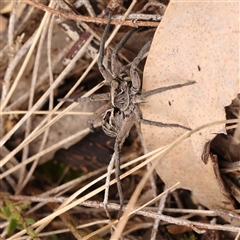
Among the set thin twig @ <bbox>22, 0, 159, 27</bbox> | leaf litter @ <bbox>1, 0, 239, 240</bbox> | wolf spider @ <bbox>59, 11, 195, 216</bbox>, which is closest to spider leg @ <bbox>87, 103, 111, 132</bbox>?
wolf spider @ <bbox>59, 11, 195, 216</bbox>

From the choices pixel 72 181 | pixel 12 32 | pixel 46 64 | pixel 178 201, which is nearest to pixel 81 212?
pixel 72 181

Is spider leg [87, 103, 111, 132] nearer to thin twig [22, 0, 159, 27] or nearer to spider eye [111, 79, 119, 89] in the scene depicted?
spider eye [111, 79, 119, 89]

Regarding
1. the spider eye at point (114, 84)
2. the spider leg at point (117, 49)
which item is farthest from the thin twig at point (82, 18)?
the spider eye at point (114, 84)

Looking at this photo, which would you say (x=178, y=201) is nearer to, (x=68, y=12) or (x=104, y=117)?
(x=104, y=117)

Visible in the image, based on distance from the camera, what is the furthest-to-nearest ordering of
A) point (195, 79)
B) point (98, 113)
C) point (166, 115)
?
point (98, 113) < point (166, 115) < point (195, 79)

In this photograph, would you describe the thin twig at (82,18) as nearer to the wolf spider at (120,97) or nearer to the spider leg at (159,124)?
the wolf spider at (120,97)

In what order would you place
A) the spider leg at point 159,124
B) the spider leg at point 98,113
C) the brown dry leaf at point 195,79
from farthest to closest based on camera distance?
the spider leg at point 98,113 < the spider leg at point 159,124 < the brown dry leaf at point 195,79

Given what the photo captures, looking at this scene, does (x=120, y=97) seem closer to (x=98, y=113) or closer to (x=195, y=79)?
(x=98, y=113)

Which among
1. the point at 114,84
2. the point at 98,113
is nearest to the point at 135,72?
the point at 114,84
